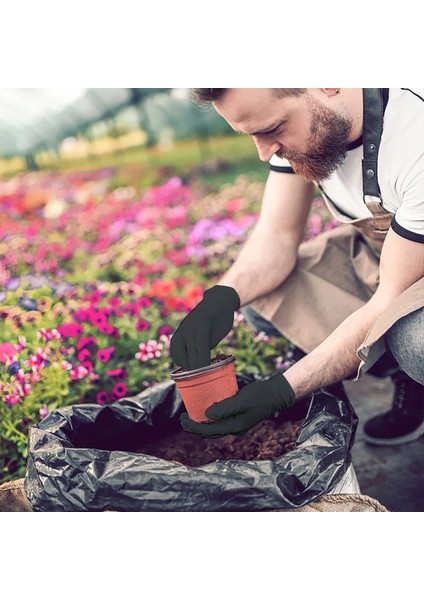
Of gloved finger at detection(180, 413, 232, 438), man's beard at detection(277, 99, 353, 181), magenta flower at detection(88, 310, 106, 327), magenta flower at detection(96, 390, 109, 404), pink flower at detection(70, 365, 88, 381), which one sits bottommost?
magenta flower at detection(96, 390, 109, 404)

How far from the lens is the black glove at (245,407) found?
4.86 feet

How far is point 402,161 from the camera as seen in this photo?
150cm

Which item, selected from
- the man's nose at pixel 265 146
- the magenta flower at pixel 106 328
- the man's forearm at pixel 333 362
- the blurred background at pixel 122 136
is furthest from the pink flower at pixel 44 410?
the blurred background at pixel 122 136

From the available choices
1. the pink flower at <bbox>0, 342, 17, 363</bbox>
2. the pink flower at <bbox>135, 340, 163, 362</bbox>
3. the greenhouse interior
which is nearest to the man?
the greenhouse interior

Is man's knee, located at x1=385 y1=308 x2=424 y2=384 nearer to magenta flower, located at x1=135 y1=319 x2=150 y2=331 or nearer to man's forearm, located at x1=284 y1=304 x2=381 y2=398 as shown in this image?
man's forearm, located at x1=284 y1=304 x2=381 y2=398

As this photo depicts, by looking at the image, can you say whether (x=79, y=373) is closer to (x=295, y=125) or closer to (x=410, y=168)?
(x=295, y=125)

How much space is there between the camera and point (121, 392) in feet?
6.34

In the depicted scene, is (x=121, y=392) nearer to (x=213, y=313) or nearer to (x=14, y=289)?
(x=213, y=313)

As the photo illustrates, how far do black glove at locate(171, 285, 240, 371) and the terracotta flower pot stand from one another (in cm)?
10

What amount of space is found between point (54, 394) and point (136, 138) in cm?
381

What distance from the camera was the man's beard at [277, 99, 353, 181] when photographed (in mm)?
A: 1528

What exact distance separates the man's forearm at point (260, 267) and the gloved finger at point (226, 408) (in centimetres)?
45
